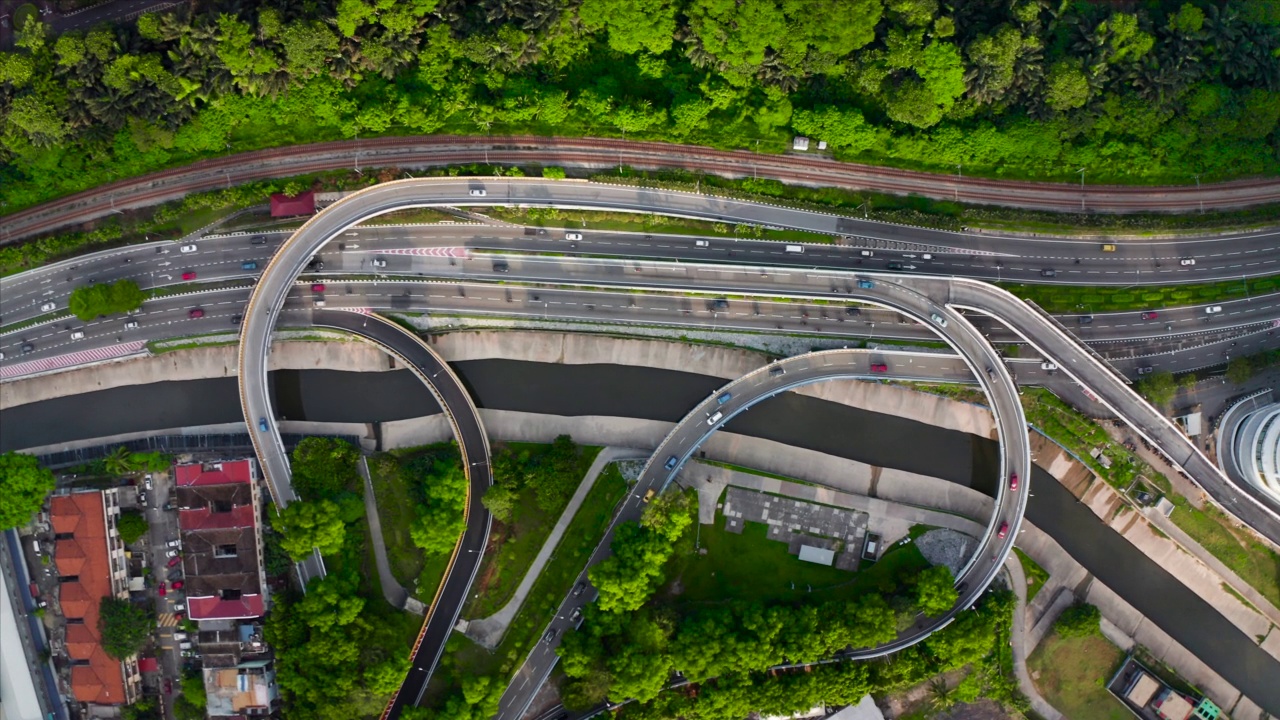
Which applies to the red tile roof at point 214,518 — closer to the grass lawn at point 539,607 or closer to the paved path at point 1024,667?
the grass lawn at point 539,607

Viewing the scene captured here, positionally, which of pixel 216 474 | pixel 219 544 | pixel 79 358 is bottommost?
pixel 219 544

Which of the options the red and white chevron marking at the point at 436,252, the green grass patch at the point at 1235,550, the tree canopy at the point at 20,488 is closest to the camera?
the tree canopy at the point at 20,488

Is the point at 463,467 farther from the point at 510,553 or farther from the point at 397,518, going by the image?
the point at 510,553

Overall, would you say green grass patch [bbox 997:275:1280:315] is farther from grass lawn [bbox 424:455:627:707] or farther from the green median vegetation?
the green median vegetation

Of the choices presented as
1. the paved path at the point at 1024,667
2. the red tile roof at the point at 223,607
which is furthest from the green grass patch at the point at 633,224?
the red tile roof at the point at 223,607

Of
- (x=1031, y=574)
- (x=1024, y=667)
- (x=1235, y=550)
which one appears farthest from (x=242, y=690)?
(x=1235, y=550)

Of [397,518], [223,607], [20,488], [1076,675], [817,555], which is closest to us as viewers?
[223,607]

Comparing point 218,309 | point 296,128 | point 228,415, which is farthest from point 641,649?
point 296,128

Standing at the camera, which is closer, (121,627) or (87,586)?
(121,627)
